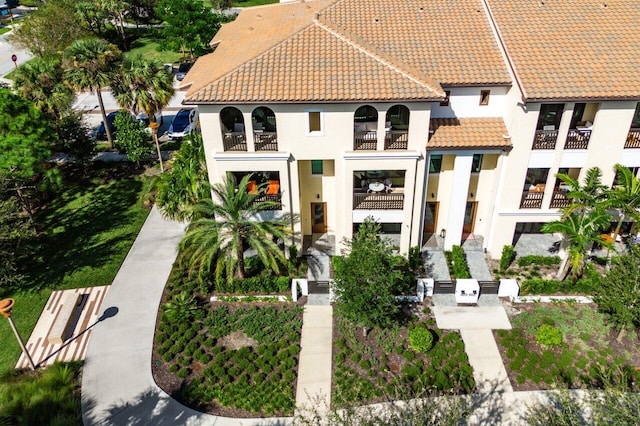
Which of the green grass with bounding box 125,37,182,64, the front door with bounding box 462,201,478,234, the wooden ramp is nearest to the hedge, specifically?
the wooden ramp

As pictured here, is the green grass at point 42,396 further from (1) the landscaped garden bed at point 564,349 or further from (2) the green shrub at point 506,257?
(2) the green shrub at point 506,257

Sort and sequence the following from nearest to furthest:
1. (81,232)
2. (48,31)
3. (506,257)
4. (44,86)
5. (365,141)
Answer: (365,141) < (506,257) < (81,232) < (44,86) < (48,31)

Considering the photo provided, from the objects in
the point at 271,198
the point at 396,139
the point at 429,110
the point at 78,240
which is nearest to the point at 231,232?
the point at 271,198

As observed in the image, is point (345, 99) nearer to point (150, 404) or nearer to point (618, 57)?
point (618, 57)

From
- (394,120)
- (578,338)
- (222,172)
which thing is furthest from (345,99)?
(578,338)

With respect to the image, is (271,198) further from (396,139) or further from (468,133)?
(468,133)

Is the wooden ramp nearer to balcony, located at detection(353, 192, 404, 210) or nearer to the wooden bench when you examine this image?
the wooden bench

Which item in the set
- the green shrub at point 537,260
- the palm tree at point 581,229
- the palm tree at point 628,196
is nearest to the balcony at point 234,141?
the palm tree at point 581,229
